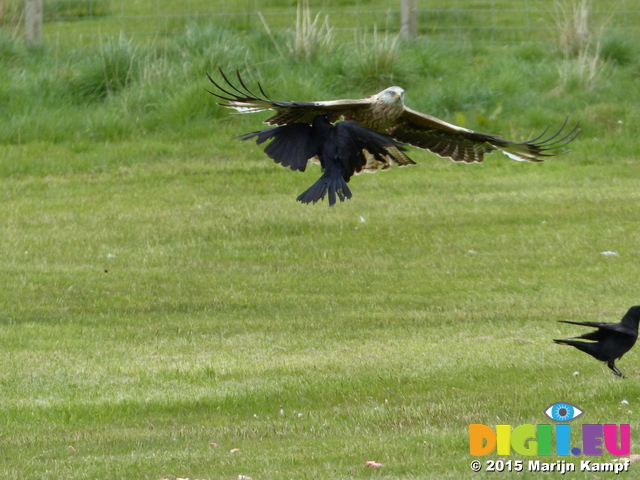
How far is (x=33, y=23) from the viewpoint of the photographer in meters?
18.5

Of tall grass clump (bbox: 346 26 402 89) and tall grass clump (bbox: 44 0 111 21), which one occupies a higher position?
tall grass clump (bbox: 44 0 111 21)

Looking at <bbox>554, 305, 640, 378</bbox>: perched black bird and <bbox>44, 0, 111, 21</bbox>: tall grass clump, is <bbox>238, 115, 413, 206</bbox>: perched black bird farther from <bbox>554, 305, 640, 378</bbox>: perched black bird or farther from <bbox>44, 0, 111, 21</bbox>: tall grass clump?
<bbox>44, 0, 111, 21</bbox>: tall grass clump

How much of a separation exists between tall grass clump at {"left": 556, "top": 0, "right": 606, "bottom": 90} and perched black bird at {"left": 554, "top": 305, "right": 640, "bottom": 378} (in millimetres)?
11914

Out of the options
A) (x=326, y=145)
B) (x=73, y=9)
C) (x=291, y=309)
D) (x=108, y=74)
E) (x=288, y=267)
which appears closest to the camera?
(x=326, y=145)

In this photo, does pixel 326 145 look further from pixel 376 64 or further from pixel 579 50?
pixel 579 50

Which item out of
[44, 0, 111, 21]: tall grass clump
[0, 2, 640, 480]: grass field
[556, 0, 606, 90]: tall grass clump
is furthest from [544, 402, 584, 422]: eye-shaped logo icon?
[44, 0, 111, 21]: tall grass clump

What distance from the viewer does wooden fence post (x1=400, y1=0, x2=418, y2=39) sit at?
1886cm

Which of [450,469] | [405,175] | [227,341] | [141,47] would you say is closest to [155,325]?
[227,341]

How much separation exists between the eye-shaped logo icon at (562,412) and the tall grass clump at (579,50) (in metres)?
12.3

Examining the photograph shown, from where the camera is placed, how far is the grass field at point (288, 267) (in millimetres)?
6191

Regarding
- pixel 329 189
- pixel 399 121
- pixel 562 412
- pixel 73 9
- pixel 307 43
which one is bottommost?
pixel 562 412

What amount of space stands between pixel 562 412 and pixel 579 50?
44.6 ft

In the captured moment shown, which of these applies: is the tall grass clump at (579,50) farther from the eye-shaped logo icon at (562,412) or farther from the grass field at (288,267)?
the eye-shaped logo icon at (562,412)

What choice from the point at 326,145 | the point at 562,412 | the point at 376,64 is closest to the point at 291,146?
the point at 326,145
